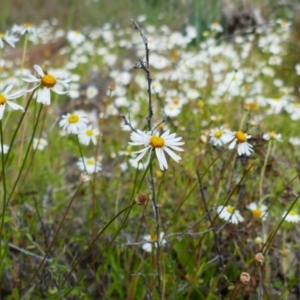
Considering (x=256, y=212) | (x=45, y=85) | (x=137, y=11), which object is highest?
(x=137, y=11)

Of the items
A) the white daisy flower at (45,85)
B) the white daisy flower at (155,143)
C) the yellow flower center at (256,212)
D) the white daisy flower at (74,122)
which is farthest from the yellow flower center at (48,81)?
the yellow flower center at (256,212)

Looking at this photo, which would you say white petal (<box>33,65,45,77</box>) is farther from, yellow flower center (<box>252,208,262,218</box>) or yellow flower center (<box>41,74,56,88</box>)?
yellow flower center (<box>252,208,262,218</box>)

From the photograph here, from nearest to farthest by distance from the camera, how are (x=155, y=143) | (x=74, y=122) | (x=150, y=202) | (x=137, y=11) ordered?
(x=155, y=143)
(x=74, y=122)
(x=150, y=202)
(x=137, y=11)

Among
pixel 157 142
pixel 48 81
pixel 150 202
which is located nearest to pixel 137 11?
pixel 150 202

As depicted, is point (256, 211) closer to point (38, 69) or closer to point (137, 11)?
point (38, 69)

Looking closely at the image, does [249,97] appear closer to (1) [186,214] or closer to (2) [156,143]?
(1) [186,214]

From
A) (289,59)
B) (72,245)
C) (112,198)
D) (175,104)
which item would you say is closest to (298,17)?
(289,59)

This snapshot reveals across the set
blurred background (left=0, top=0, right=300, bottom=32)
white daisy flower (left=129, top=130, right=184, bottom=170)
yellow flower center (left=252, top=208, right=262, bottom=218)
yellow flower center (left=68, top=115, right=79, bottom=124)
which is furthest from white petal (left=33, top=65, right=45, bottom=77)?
blurred background (left=0, top=0, right=300, bottom=32)

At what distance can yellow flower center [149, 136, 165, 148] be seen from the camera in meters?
1.07

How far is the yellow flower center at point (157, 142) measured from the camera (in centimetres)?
107

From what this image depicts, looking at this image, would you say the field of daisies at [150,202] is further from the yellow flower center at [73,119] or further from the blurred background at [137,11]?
the blurred background at [137,11]

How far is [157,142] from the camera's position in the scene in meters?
1.08

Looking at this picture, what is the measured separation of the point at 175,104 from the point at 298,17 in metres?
2.95

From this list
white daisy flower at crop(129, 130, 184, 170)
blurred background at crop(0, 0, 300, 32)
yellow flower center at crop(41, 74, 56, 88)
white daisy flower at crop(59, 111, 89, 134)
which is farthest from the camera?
blurred background at crop(0, 0, 300, 32)
